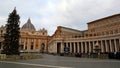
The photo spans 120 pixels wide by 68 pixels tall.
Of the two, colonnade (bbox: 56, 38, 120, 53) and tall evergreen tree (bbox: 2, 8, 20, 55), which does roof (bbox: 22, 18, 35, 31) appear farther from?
tall evergreen tree (bbox: 2, 8, 20, 55)

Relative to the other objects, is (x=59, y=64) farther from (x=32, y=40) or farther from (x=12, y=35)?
(x=32, y=40)

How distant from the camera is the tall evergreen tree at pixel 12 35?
3691cm

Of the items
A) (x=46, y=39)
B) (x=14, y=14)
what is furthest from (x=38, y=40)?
(x=14, y=14)

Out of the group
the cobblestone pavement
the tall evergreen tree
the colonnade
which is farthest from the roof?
the cobblestone pavement

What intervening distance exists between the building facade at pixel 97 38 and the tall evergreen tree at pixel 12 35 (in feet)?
111

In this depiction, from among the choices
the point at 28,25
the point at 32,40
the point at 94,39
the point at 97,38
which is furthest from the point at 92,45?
the point at 28,25

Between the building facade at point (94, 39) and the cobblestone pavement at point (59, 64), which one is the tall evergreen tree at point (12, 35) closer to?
the cobblestone pavement at point (59, 64)

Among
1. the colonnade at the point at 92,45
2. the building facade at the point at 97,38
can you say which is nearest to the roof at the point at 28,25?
the building facade at the point at 97,38

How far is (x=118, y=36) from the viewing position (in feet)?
203

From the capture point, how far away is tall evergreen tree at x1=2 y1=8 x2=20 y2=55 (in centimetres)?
3691

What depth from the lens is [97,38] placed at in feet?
242

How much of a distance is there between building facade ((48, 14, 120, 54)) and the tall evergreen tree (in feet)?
111

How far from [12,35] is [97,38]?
154ft

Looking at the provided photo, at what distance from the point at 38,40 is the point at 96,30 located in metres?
69.1
